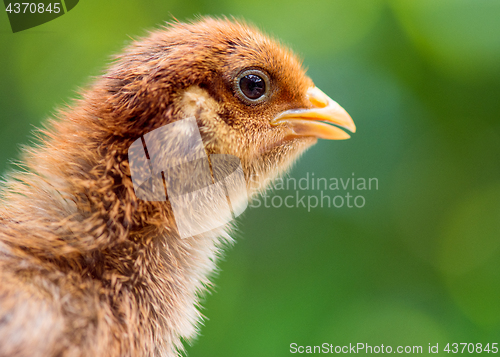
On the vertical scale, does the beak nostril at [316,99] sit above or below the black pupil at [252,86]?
below

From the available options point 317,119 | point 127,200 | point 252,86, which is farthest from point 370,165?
point 127,200

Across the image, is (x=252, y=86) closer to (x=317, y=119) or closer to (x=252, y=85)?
(x=252, y=85)

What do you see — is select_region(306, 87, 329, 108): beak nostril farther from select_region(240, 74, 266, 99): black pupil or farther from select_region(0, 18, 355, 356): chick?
select_region(240, 74, 266, 99): black pupil

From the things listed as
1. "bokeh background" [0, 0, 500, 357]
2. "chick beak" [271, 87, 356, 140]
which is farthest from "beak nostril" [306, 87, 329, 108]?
"bokeh background" [0, 0, 500, 357]

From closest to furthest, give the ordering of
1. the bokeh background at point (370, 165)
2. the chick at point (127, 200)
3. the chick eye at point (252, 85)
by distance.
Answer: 1. the chick at point (127, 200)
2. the chick eye at point (252, 85)
3. the bokeh background at point (370, 165)

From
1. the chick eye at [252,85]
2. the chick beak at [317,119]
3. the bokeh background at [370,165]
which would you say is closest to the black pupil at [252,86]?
the chick eye at [252,85]

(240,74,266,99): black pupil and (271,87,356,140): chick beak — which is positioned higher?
(240,74,266,99): black pupil

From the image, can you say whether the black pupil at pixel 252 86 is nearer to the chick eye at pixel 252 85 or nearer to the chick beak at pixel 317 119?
the chick eye at pixel 252 85

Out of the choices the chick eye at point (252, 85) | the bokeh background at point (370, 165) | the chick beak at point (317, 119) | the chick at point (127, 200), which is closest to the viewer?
the chick at point (127, 200)
